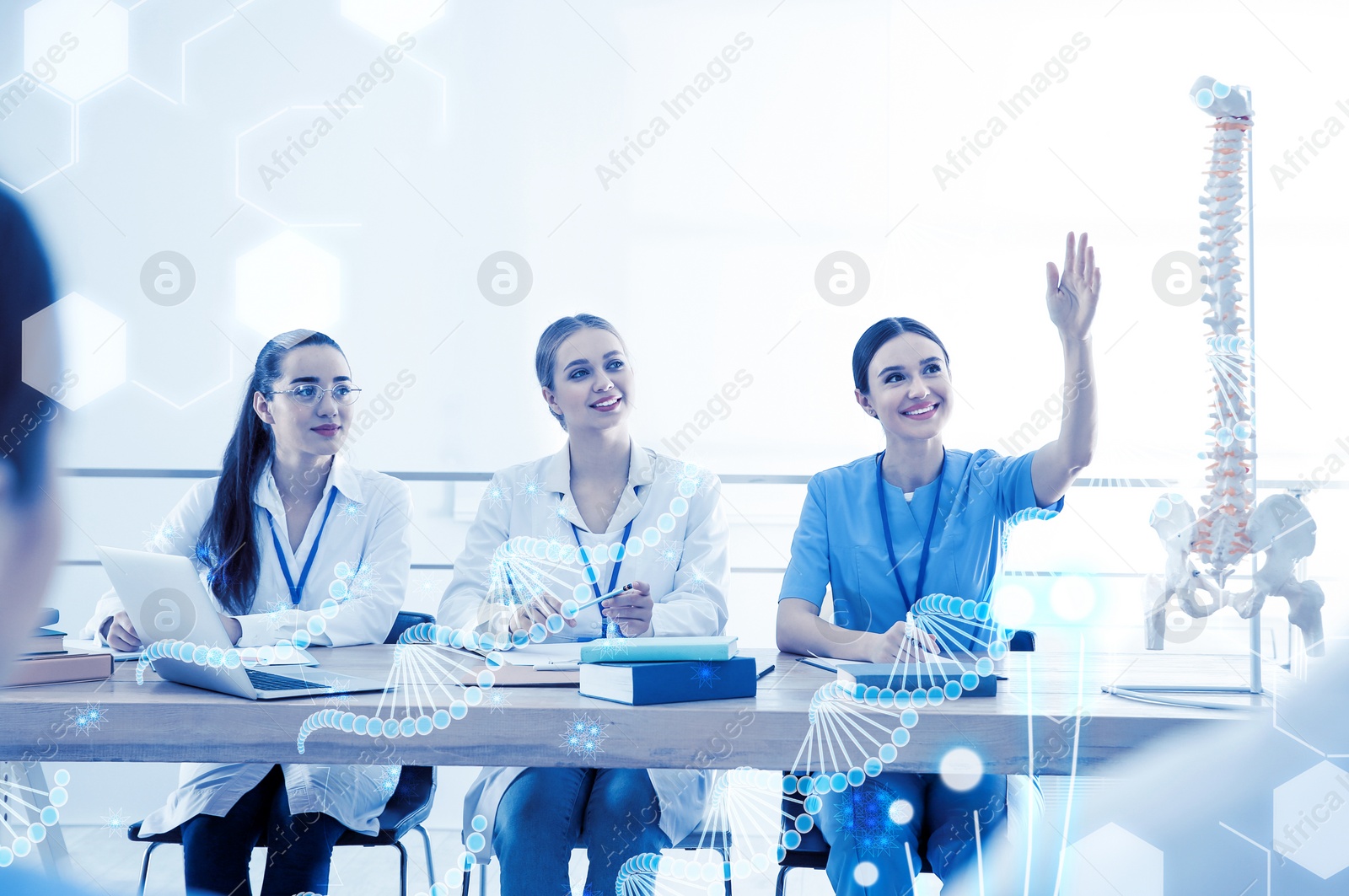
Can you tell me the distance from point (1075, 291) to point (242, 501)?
68.4 inches

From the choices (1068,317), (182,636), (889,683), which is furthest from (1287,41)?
(182,636)

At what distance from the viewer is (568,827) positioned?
163 cm

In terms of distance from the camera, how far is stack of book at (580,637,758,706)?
4.11 feet

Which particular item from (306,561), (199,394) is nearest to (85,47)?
(199,394)

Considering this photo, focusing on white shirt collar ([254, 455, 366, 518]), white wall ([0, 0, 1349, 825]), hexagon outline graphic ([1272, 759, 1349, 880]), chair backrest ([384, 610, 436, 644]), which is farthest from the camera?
white wall ([0, 0, 1349, 825])

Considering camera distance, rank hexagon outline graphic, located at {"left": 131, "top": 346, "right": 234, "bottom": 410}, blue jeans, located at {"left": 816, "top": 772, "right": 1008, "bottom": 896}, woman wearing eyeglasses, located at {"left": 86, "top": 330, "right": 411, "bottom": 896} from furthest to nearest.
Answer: hexagon outline graphic, located at {"left": 131, "top": 346, "right": 234, "bottom": 410} < woman wearing eyeglasses, located at {"left": 86, "top": 330, "right": 411, "bottom": 896} < blue jeans, located at {"left": 816, "top": 772, "right": 1008, "bottom": 896}

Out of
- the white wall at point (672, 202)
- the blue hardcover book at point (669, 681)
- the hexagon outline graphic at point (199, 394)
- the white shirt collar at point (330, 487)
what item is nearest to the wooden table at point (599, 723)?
the blue hardcover book at point (669, 681)

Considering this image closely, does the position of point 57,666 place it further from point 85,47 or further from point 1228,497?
point 85,47

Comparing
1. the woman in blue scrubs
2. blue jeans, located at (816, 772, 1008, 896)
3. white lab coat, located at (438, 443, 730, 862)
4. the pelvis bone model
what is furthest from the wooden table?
white lab coat, located at (438, 443, 730, 862)

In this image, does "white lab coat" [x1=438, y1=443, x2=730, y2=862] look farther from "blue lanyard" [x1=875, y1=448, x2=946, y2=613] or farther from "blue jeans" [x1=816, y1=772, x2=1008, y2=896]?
"blue jeans" [x1=816, y1=772, x2=1008, y2=896]

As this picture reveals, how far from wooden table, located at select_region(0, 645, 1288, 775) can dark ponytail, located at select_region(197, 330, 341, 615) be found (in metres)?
0.81

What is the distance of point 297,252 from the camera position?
335 cm

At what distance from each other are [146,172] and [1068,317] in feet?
10.00

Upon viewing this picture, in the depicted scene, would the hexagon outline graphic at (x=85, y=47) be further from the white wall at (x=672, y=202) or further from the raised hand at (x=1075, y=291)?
the raised hand at (x=1075, y=291)
